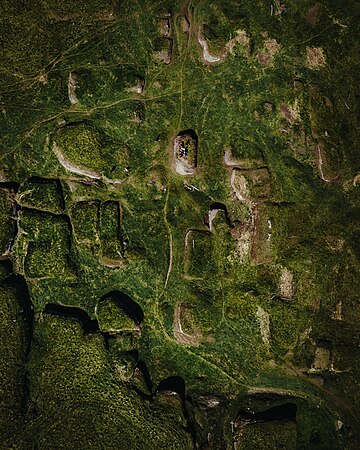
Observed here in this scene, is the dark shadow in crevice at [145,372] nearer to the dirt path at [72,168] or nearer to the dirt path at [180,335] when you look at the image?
the dirt path at [180,335]

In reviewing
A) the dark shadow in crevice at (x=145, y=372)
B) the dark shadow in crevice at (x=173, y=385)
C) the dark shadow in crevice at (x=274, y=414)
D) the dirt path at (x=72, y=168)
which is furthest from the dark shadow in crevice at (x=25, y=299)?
the dark shadow in crevice at (x=274, y=414)

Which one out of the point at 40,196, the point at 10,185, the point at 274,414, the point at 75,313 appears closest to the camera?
the point at 40,196

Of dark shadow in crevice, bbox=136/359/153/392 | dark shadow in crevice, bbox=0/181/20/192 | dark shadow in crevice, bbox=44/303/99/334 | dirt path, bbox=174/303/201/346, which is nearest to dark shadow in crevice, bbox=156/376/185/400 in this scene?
dark shadow in crevice, bbox=136/359/153/392

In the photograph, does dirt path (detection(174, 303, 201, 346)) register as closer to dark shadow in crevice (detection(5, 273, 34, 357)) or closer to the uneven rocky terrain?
the uneven rocky terrain

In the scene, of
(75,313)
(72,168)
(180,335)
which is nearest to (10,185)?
(72,168)

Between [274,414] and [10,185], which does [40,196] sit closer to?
[10,185]

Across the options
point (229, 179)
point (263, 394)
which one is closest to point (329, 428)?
point (263, 394)

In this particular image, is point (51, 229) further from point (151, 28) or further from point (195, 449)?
point (195, 449)

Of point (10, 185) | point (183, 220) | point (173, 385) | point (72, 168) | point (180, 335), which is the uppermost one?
point (72, 168)
